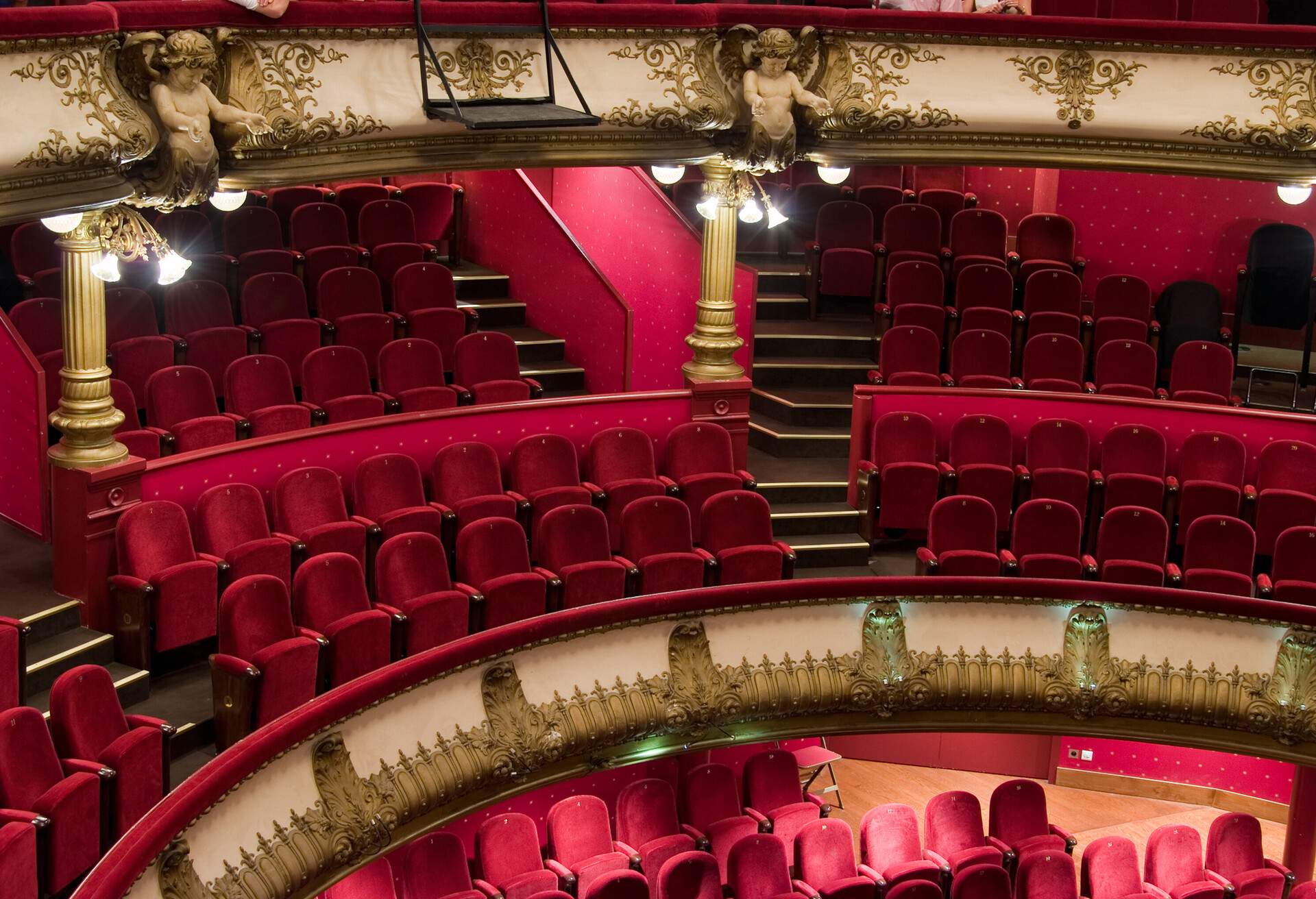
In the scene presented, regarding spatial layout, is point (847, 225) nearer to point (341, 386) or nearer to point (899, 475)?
point (899, 475)

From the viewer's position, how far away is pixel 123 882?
9.95 feet

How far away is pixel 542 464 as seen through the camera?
16.9 ft

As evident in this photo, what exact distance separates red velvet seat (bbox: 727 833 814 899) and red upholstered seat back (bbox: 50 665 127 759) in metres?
2.23

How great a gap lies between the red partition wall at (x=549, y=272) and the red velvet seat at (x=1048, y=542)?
167 cm

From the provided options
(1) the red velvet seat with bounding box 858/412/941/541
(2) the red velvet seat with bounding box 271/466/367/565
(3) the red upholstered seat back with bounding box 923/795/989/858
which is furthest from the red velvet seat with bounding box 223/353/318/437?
(3) the red upholstered seat back with bounding box 923/795/989/858

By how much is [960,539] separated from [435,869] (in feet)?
6.61

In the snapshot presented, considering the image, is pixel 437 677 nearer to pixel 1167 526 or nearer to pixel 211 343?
pixel 211 343

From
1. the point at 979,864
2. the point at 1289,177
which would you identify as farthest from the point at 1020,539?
the point at 1289,177

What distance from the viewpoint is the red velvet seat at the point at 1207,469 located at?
5.52 metres

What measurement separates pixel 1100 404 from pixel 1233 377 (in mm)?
1304

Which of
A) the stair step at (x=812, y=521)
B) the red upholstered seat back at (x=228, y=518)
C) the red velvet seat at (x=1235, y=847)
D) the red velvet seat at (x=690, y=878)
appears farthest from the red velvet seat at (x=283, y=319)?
the red velvet seat at (x=1235, y=847)

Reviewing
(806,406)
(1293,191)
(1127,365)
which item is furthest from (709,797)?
(1293,191)

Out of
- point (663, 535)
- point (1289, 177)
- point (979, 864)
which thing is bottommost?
point (979, 864)

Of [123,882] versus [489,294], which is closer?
[123,882]
